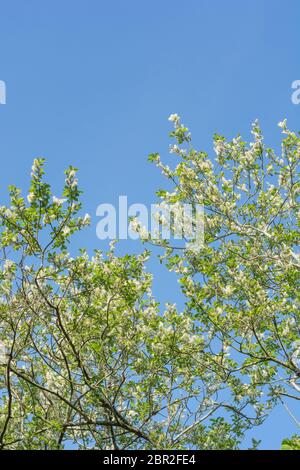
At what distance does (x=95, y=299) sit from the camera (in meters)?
11.9

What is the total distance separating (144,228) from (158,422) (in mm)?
4528

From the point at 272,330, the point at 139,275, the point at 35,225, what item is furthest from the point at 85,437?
the point at 35,225

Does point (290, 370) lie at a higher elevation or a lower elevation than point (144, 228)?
lower

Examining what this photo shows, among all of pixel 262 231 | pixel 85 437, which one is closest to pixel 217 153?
pixel 262 231

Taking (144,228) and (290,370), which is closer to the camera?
(290,370)

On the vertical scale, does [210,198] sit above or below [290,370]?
above

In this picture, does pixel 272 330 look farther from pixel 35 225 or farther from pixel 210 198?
pixel 35 225

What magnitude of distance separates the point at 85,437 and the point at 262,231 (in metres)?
6.38

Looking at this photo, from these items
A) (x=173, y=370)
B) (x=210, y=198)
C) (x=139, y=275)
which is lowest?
(x=173, y=370)
